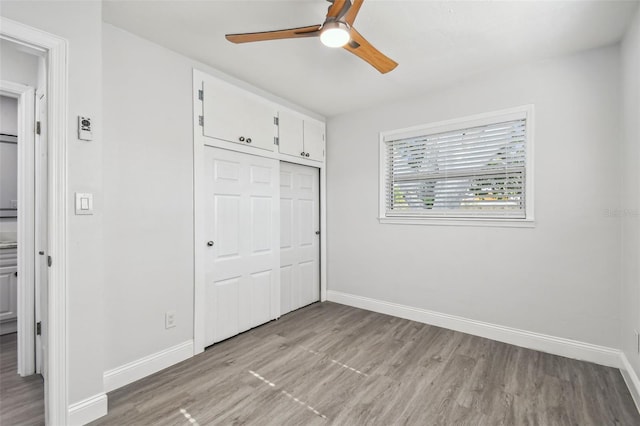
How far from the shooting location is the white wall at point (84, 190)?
66.7 inches

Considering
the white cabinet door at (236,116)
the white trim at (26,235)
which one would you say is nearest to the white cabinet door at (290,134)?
the white cabinet door at (236,116)

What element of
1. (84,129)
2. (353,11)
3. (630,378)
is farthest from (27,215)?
(630,378)

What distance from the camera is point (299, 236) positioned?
3791mm

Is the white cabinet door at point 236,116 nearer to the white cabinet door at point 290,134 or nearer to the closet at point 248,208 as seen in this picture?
the closet at point 248,208

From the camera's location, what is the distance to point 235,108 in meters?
2.88

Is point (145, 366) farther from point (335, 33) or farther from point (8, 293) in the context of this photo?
point (335, 33)

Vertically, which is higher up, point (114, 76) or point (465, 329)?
point (114, 76)

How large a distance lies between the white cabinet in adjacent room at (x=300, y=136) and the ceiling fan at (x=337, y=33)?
1.59 metres

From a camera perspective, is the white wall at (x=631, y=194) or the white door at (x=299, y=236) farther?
the white door at (x=299, y=236)

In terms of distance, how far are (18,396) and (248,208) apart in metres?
2.10

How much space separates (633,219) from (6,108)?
18.9 ft

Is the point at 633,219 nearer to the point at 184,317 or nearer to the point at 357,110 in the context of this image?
the point at 357,110

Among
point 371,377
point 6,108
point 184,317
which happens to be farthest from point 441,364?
point 6,108

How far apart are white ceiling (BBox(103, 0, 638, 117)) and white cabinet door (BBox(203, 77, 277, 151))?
19cm
